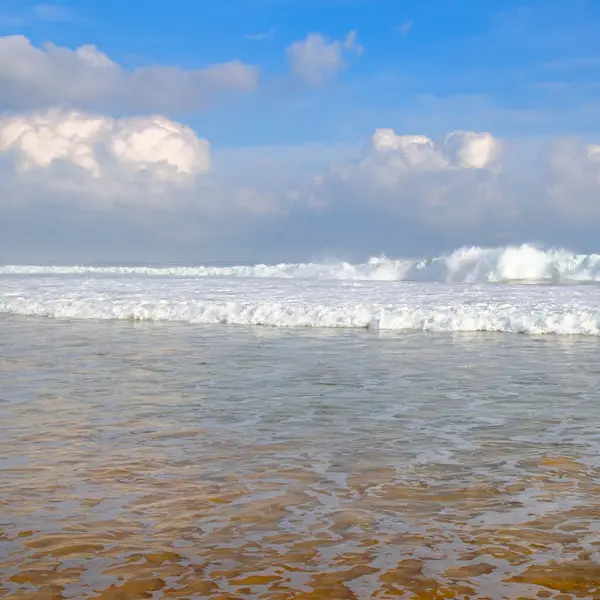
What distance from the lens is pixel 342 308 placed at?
18.0m

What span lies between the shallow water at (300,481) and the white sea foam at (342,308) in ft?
17.6

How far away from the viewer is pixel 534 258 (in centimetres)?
4175

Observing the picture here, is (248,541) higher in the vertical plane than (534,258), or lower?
lower

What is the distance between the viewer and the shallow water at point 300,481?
3525mm

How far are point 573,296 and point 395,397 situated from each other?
15.2m

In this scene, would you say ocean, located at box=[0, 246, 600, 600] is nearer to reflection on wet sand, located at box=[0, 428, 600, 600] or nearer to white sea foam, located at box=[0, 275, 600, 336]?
reflection on wet sand, located at box=[0, 428, 600, 600]

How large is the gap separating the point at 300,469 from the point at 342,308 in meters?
12.6

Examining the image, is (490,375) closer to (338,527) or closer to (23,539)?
(338,527)

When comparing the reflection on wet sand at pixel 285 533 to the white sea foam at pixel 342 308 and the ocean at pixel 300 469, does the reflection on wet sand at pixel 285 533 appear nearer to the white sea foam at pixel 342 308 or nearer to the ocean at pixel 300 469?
the ocean at pixel 300 469

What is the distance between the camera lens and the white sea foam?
16109 millimetres

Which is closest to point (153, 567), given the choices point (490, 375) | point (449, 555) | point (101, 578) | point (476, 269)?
point (101, 578)

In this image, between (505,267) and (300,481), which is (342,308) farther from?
(505,267)

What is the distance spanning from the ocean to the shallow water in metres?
0.02

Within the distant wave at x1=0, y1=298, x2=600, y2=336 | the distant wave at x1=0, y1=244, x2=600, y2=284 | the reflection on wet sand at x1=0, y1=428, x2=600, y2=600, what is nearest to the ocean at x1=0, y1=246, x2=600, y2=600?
the reflection on wet sand at x1=0, y1=428, x2=600, y2=600
